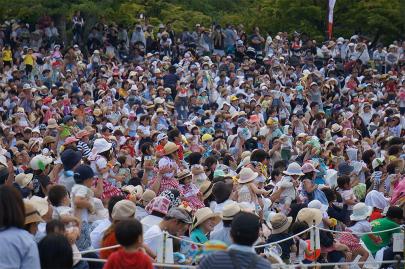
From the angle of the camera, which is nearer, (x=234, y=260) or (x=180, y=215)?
(x=234, y=260)

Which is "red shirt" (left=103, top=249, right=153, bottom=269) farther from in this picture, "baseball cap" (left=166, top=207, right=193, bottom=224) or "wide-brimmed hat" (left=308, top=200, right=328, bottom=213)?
"wide-brimmed hat" (left=308, top=200, right=328, bottom=213)

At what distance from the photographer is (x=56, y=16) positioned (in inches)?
1393

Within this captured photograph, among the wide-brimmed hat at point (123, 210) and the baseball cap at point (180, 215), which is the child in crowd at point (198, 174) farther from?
A: the wide-brimmed hat at point (123, 210)

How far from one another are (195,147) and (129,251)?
1154 cm

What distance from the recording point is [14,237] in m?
7.22

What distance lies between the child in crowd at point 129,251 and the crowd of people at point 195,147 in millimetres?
10

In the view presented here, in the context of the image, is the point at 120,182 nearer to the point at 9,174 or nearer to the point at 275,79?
the point at 9,174

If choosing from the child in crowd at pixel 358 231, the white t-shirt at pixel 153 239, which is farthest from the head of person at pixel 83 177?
the child in crowd at pixel 358 231

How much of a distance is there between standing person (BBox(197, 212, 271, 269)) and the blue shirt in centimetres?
113

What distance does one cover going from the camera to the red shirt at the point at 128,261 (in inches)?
291

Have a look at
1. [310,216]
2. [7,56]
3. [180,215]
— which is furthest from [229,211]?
[7,56]

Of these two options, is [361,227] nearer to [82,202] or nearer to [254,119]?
[82,202]

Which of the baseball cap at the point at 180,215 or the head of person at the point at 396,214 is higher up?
the baseball cap at the point at 180,215

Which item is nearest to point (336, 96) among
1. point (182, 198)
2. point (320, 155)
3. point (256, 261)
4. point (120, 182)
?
point (320, 155)
